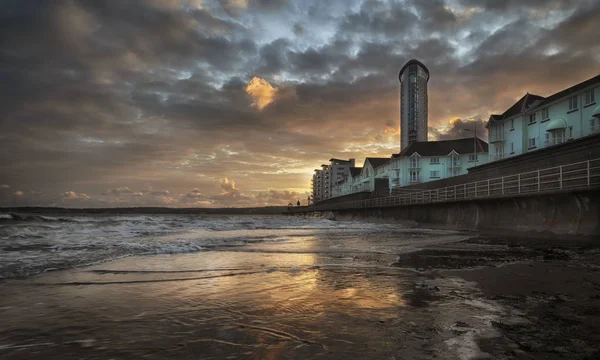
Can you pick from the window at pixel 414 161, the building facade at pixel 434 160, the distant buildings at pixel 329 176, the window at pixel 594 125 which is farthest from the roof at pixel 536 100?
the distant buildings at pixel 329 176

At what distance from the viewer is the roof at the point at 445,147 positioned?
184 feet

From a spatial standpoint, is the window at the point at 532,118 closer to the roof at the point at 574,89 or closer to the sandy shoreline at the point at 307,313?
the roof at the point at 574,89

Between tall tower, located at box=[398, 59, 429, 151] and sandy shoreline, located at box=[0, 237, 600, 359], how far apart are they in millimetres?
72796

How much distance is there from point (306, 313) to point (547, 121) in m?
37.7

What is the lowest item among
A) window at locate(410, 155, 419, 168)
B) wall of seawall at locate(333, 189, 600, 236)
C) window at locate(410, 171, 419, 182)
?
wall of seawall at locate(333, 189, 600, 236)

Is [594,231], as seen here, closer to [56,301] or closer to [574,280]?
[574,280]

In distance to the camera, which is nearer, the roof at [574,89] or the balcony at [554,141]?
the roof at [574,89]

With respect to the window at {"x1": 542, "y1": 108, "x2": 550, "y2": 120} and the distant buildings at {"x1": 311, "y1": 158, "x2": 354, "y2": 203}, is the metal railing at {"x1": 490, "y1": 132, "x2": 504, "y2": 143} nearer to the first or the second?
the window at {"x1": 542, "y1": 108, "x2": 550, "y2": 120}

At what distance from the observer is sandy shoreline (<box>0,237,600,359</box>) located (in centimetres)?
256

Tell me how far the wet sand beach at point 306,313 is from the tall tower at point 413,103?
72.6m

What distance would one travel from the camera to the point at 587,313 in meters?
3.34

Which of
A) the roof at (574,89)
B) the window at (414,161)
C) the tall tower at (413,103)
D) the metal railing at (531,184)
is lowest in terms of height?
the metal railing at (531,184)

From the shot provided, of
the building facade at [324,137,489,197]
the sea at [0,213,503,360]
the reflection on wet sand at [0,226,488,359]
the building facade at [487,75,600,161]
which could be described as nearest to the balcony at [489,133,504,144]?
the building facade at [487,75,600,161]

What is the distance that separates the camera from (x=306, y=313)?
3.53 metres
